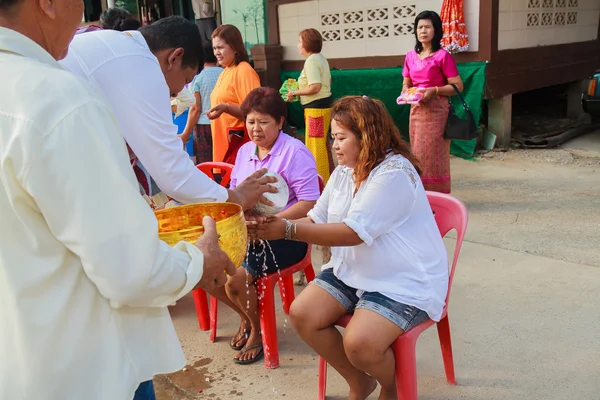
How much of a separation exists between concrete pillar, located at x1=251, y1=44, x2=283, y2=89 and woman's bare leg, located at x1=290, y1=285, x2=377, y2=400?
6761 mm

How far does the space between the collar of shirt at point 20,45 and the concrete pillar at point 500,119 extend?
684 cm

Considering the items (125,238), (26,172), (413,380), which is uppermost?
(26,172)

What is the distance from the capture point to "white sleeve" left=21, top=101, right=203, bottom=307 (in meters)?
0.95

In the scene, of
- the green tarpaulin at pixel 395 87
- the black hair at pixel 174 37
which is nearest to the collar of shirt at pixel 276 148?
the black hair at pixel 174 37

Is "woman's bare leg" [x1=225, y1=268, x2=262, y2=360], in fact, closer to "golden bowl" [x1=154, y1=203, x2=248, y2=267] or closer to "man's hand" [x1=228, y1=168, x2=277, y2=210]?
"man's hand" [x1=228, y1=168, x2=277, y2=210]

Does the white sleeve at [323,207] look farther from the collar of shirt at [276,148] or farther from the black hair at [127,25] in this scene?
the black hair at [127,25]

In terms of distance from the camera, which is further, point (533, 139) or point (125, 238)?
point (533, 139)

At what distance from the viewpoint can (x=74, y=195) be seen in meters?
0.97

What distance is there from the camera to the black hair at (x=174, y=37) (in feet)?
6.77

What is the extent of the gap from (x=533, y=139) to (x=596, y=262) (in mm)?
4084

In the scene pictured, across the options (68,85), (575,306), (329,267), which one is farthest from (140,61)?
(575,306)

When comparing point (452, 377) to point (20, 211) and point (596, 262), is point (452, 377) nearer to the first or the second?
point (596, 262)

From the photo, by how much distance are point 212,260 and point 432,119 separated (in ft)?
11.9

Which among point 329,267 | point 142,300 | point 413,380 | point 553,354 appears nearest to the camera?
point 142,300
